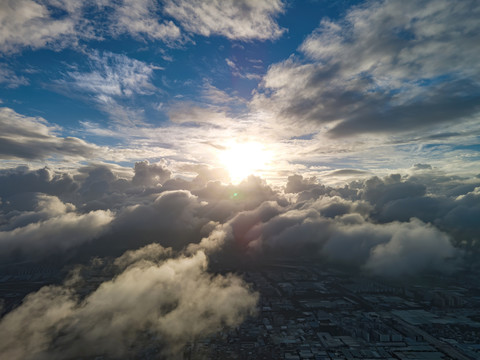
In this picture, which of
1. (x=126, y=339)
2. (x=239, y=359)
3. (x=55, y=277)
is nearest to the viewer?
(x=239, y=359)

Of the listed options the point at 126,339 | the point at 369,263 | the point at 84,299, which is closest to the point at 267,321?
the point at 126,339

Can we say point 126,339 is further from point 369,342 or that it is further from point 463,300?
point 463,300

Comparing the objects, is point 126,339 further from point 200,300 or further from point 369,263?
point 369,263

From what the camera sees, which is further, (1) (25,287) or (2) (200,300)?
(1) (25,287)

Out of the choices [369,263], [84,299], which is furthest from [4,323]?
[369,263]

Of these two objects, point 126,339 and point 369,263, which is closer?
point 126,339

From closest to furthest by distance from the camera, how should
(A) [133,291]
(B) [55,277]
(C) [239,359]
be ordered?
(C) [239,359], (A) [133,291], (B) [55,277]

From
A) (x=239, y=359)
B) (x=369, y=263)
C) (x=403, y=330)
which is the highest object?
(x=239, y=359)

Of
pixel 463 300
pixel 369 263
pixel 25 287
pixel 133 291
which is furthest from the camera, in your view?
pixel 369 263

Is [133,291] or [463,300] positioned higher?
[133,291]
